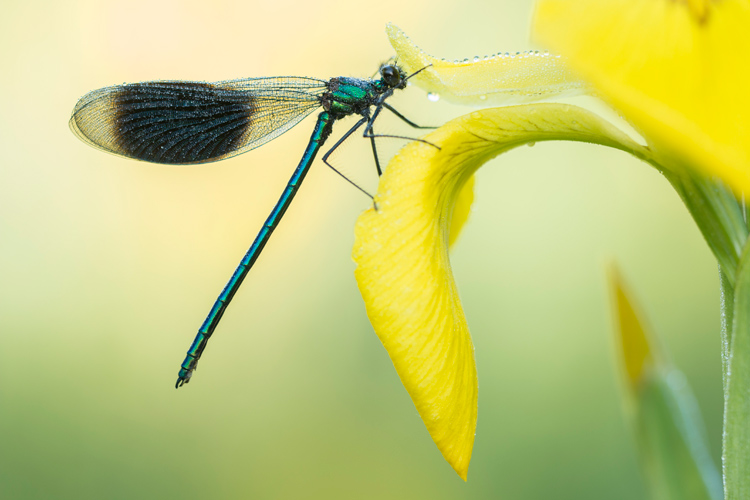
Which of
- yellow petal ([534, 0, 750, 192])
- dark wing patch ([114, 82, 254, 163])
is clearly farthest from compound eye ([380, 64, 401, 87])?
yellow petal ([534, 0, 750, 192])

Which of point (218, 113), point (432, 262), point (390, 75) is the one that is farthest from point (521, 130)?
point (218, 113)

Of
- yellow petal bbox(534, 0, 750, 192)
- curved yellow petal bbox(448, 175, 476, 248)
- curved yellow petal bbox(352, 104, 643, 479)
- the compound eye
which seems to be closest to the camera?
yellow petal bbox(534, 0, 750, 192)

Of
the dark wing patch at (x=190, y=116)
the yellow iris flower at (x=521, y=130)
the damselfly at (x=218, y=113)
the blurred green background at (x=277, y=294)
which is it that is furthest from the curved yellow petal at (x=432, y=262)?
the blurred green background at (x=277, y=294)

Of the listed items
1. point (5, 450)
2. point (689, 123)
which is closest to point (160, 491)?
point (5, 450)

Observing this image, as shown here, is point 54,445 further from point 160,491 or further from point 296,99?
point 296,99

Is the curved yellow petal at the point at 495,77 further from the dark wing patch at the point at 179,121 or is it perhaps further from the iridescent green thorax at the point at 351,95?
the dark wing patch at the point at 179,121

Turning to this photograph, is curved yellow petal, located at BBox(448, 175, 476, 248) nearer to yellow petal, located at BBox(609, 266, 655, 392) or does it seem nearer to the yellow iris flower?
the yellow iris flower

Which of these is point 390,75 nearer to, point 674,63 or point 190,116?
point 190,116
